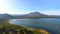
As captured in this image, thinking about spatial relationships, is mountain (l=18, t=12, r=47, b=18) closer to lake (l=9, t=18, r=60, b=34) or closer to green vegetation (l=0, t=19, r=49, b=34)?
lake (l=9, t=18, r=60, b=34)

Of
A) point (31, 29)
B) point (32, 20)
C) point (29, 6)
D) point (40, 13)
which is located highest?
point (29, 6)

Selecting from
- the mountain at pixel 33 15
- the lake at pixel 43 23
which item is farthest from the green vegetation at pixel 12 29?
the mountain at pixel 33 15

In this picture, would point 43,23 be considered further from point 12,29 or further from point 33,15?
point 12,29

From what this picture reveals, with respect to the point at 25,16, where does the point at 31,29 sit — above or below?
below

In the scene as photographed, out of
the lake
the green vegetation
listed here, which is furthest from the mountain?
→ the green vegetation

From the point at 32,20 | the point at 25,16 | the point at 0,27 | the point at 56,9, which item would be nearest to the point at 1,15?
the point at 0,27

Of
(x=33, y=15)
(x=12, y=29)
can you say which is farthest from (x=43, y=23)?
(x=12, y=29)

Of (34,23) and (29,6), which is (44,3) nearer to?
(29,6)

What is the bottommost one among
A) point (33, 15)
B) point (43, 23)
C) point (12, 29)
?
point (12, 29)
